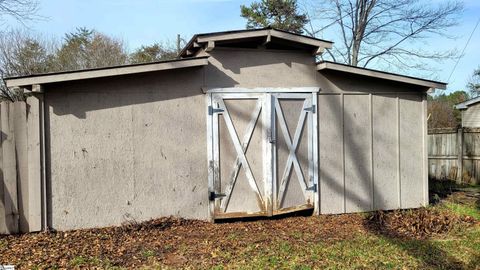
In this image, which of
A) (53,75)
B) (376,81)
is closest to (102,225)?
(53,75)

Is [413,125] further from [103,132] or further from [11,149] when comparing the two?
[11,149]

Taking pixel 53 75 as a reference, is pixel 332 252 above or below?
below

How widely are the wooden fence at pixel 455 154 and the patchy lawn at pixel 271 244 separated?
6735 millimetres

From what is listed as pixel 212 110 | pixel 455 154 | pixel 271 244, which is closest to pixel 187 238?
pixel 271 244

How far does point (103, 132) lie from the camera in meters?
6.98

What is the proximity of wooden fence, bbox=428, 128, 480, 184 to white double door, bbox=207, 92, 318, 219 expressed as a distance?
8.38 metres

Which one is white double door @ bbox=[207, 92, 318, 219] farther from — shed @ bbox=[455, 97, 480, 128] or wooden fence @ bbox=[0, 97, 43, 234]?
shed @ bbox=[455, 97, 480, 128]

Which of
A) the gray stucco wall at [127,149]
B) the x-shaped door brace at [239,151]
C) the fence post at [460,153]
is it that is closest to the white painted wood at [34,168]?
the gray stucco wall at [127,149]

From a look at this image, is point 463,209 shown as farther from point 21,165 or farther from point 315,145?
point 21,165

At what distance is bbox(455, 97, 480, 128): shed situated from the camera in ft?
62.0

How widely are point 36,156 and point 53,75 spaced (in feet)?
4.12

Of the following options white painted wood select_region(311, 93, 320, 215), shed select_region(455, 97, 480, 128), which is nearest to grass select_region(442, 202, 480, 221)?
white painted wood select_region(311, 93, 320, 215)

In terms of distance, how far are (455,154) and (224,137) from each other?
10.3m

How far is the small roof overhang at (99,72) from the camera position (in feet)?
20.7
